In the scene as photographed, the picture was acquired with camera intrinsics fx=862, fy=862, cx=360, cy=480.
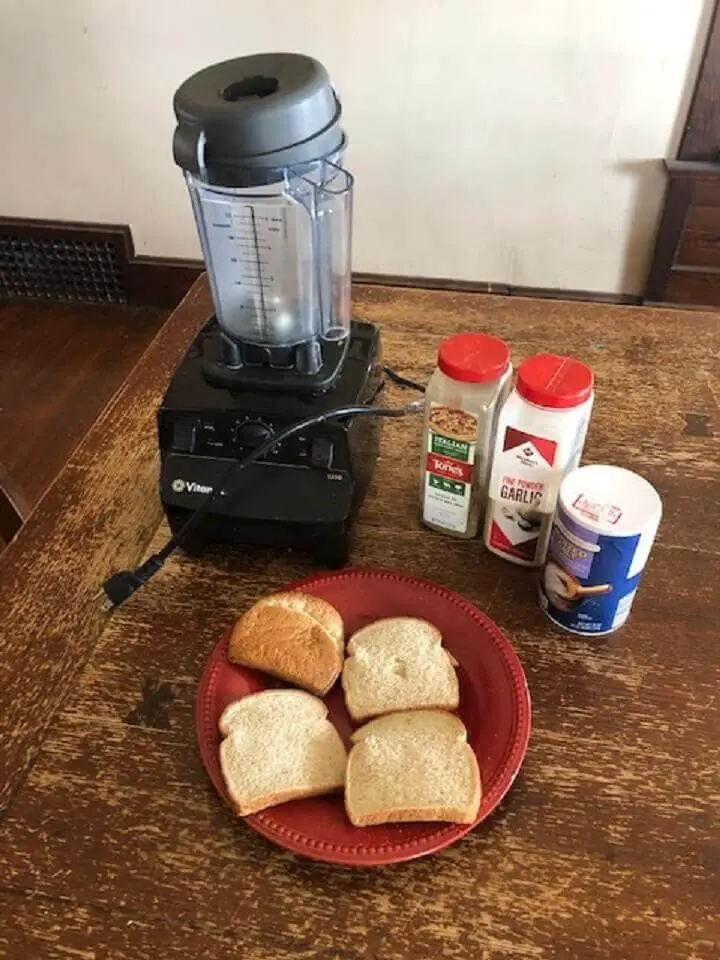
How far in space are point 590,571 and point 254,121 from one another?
17.5 inches

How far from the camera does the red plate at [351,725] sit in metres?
0.58

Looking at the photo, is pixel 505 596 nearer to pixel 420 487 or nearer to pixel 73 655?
pixel 420 487

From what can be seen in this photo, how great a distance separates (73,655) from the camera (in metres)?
0.73

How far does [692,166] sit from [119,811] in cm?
171

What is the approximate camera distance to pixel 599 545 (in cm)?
67

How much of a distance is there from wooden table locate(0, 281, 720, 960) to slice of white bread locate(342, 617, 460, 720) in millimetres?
80

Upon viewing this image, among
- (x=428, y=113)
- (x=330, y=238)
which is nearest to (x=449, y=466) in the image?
(x=330, y=238)

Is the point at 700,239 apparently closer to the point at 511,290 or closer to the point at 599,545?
the point at 511,290

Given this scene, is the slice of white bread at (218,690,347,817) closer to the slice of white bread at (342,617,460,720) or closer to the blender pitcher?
the slice of white bread at (342,617,460,720)

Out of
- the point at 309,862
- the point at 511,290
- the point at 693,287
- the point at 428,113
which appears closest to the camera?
the point at 309,862

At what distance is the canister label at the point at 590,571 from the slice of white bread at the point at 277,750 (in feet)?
0.73

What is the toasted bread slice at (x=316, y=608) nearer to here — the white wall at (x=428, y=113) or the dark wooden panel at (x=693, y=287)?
the white wall at (x=428, y=113)

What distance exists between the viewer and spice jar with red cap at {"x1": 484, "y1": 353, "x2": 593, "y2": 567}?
696 millimetres

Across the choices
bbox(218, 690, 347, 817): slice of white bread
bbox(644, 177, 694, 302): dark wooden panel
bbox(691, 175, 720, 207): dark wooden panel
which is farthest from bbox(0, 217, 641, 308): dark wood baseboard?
bbox(218, 690, 347, 817): slice of white bread
